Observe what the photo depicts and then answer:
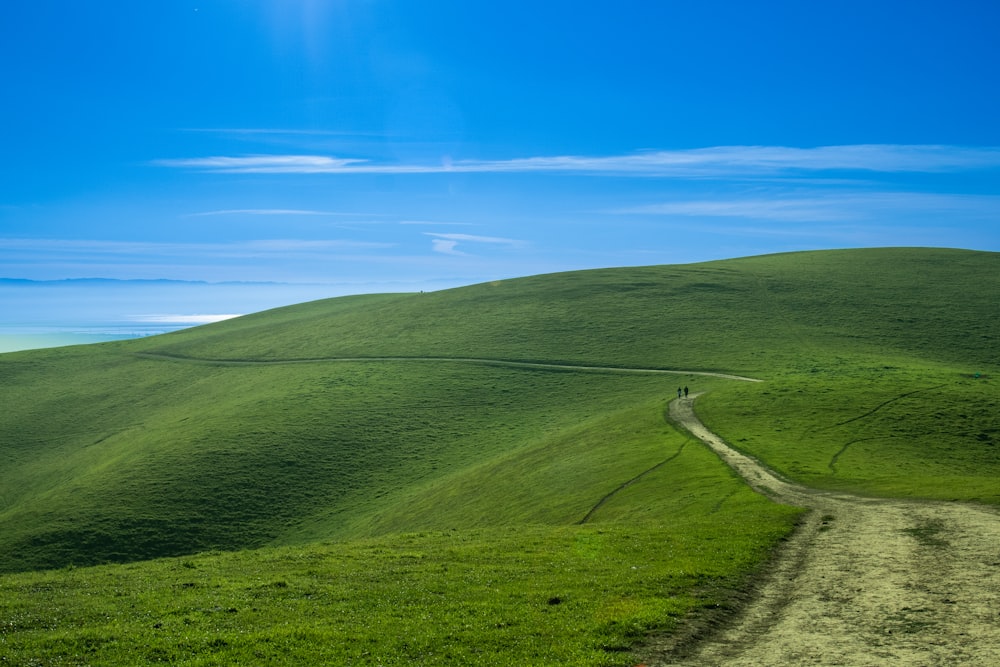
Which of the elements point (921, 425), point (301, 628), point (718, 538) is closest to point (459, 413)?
point (921, 425)

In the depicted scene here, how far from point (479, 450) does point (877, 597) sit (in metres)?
56.8

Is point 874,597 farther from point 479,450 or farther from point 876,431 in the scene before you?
point 479,450

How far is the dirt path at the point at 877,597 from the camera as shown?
16.2 metres

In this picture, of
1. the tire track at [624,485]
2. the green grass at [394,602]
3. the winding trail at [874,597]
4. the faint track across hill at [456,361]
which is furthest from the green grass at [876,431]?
the faint track across hill at [456,361]

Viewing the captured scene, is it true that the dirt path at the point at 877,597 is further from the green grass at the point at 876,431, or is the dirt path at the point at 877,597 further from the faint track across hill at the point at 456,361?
the faint track across hill at the point at 456,361

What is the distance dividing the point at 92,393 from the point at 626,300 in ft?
293

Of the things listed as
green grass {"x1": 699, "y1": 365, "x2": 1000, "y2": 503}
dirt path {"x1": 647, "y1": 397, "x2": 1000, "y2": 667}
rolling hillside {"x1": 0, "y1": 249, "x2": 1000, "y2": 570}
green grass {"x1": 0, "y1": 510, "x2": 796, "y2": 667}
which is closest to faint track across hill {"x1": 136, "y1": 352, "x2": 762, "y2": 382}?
rolling hillside {"x1": 0, "y1": 249, "x2": 1000, "y2": 570}

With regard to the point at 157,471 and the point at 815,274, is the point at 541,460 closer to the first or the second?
the point at 157,471

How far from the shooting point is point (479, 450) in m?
75.0

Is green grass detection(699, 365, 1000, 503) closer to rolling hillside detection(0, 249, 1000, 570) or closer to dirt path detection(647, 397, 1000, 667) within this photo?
rolling hillside detection(0, 249, 1000, 570)

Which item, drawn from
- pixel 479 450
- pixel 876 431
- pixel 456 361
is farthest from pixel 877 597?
pixel 456 361

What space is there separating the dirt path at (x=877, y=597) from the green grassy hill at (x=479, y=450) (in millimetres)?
1606

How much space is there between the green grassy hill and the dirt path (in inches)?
63.2

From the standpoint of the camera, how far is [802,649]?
1647cm
